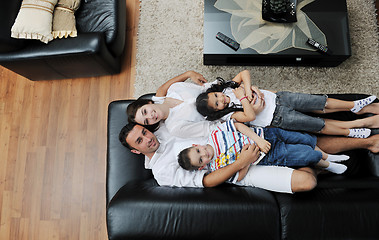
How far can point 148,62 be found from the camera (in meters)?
2.56

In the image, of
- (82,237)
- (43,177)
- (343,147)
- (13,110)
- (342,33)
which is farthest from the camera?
(13,110)

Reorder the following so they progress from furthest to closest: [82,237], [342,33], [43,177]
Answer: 1. [43,177]
2. [82,237]
3. [342,33]

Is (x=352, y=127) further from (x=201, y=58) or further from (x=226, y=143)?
(x=201, y=58)

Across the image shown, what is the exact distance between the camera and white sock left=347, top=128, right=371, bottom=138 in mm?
1786

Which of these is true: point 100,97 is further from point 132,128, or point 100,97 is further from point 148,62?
point 132,128

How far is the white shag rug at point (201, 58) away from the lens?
2344 mm

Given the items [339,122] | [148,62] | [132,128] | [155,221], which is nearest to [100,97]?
[148,62]

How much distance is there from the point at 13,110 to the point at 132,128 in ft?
5.46

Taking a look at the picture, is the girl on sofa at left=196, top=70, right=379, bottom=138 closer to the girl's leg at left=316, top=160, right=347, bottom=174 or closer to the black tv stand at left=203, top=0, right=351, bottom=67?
the girl's leg at left=316, top=160, right=347, bottom=174

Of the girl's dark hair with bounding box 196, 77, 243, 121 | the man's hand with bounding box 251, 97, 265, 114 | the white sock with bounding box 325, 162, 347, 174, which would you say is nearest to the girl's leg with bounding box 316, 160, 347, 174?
the white sock with bounding box 325, 162, 347, 174

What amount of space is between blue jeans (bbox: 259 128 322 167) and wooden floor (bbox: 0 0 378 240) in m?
1.42

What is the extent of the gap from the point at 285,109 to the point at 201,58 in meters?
0.99

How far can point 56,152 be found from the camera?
8.16 ft

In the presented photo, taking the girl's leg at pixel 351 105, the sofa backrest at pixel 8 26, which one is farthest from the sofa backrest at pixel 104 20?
the girl's leg at pixel 351 105
